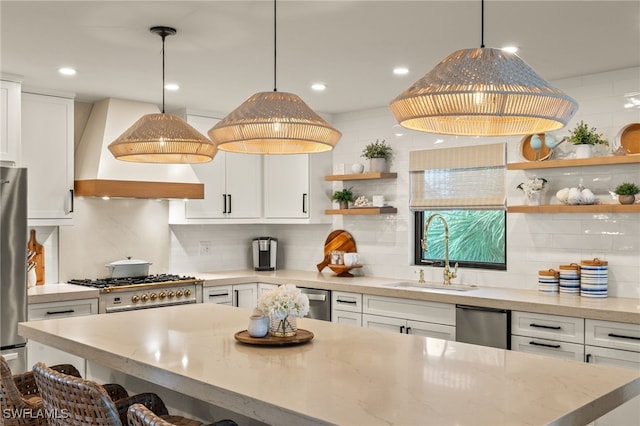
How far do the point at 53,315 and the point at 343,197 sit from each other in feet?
8.97

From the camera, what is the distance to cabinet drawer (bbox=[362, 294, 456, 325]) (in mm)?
4707

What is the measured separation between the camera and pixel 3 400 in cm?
274

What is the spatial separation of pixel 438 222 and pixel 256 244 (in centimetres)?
186

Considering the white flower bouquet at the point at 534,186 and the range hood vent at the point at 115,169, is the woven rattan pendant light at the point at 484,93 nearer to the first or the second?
the white flower bouquet at the point at 534,186

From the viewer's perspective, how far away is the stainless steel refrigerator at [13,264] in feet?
14.6

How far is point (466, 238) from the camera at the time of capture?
5598mm

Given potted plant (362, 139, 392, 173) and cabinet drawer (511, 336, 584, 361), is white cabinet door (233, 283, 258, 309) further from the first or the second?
cabinet drawer (511, 336, 584, 361)

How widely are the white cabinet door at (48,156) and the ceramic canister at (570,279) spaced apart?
381 cm

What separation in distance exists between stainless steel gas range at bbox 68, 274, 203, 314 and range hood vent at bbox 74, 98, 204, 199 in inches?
28.3

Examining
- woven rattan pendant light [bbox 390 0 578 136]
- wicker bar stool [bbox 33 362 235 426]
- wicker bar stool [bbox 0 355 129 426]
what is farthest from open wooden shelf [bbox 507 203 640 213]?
wicker bar stool [bbox 33 362 235 426]

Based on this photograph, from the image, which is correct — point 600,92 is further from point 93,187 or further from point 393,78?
point 93,187

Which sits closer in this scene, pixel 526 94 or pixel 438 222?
pixel 526 94

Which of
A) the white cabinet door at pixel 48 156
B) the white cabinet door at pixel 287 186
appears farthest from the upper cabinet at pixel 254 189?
the white cabinet door at pixel 48 156

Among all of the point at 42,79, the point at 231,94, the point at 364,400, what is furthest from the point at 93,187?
the point at 364,400
